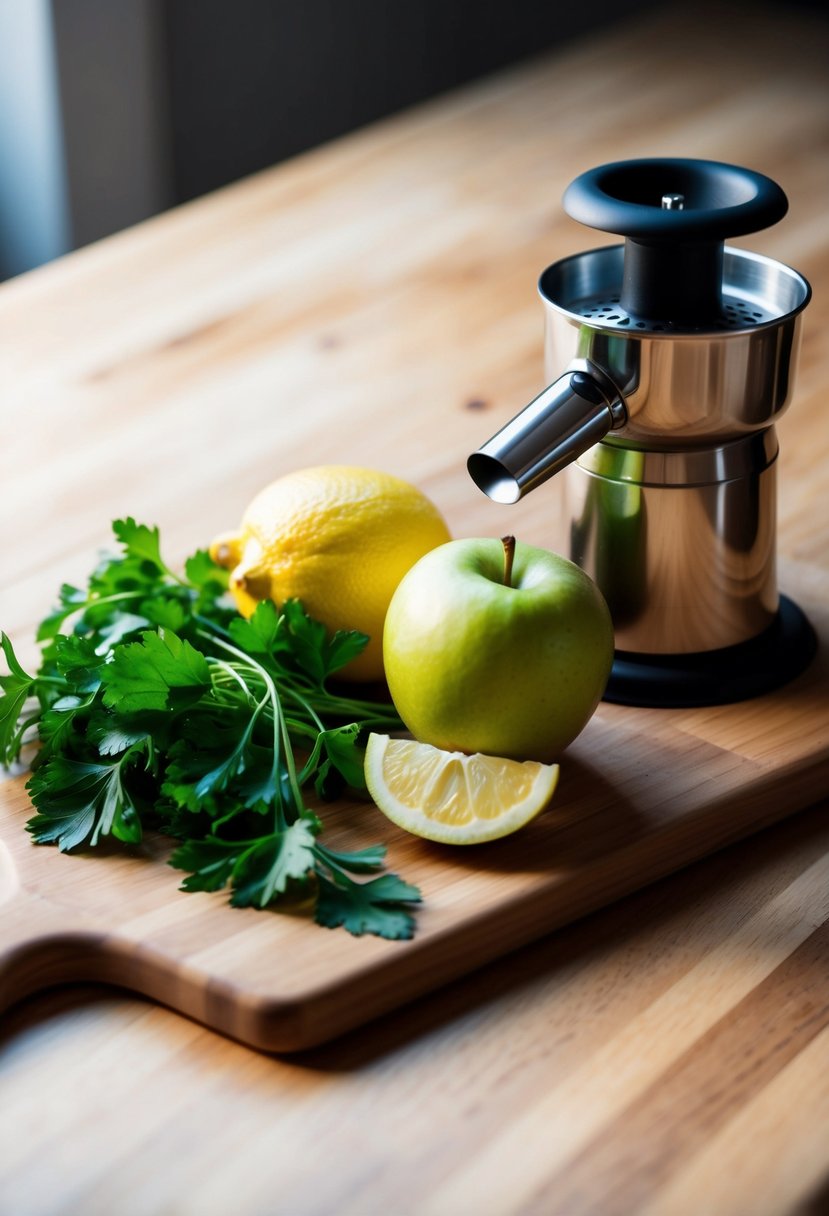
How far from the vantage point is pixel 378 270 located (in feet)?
5.00

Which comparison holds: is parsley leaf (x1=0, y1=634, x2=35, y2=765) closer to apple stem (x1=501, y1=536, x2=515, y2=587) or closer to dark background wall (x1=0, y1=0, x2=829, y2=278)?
apple stem (x1=501, y1=536, x2=515, y2=587)

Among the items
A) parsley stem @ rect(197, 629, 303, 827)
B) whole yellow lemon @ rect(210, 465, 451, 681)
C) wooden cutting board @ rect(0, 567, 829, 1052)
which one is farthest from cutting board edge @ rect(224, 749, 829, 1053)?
whole yellow lemon @ rect(210, 465, 451, 681)

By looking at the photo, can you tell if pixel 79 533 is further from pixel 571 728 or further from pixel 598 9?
pixel 598 9

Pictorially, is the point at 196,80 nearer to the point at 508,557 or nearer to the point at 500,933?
the point at 508,557

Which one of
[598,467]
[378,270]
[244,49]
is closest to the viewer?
[598,467]

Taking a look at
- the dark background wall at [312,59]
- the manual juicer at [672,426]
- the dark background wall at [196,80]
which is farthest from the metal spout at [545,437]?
the dark background wall at [312,59]

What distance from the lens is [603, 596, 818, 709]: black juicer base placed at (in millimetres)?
901

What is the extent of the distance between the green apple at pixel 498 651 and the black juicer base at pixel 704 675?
4.1 inches

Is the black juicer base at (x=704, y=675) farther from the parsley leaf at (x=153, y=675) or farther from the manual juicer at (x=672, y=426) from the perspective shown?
the parsley leaf at (x=153, y=675)

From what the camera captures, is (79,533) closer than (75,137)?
Yes

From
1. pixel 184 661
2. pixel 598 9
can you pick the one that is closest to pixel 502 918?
pixel 184 661

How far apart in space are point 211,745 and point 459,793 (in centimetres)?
14

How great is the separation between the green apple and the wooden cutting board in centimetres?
6

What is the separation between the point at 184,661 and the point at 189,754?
0.05 meters
